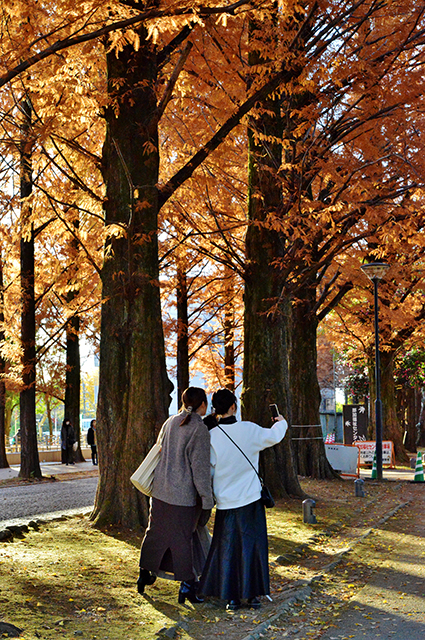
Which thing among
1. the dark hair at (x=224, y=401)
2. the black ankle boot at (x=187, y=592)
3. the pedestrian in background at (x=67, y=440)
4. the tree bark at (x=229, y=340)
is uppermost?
the tree bark at (x=229, y=340)

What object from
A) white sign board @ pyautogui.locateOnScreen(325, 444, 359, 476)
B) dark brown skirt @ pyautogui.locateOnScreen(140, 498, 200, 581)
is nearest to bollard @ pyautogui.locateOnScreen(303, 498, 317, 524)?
dark brown skirt @ pyautogui.locateOnScreen(140, 498, 200, 581)

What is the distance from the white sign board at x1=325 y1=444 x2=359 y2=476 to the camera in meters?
19.4

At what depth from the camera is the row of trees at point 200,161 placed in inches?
357

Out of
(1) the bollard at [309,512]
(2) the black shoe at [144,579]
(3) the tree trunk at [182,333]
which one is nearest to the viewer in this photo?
(2) the black shoe at [144,579]

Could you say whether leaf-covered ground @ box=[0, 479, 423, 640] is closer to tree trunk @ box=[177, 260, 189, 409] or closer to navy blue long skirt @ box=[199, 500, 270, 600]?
navy blue long skirt @ box=[199, 500, 270, 600]

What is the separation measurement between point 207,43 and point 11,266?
13.9 meters

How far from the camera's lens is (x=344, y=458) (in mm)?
19359

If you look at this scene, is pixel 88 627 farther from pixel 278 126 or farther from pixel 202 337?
pixel 202 337

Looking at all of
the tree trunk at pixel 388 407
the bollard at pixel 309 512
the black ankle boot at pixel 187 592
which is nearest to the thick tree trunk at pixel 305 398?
the bollard at pixel 309 512

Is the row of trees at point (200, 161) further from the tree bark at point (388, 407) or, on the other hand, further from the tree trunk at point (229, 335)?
the tree bark at point (388, 407)

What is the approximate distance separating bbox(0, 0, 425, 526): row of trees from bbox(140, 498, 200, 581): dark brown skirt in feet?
9.83

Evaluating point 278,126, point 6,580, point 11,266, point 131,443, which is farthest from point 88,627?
point 11,266

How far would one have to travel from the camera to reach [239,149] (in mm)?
16922

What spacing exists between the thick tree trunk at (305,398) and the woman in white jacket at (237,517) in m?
11.4
